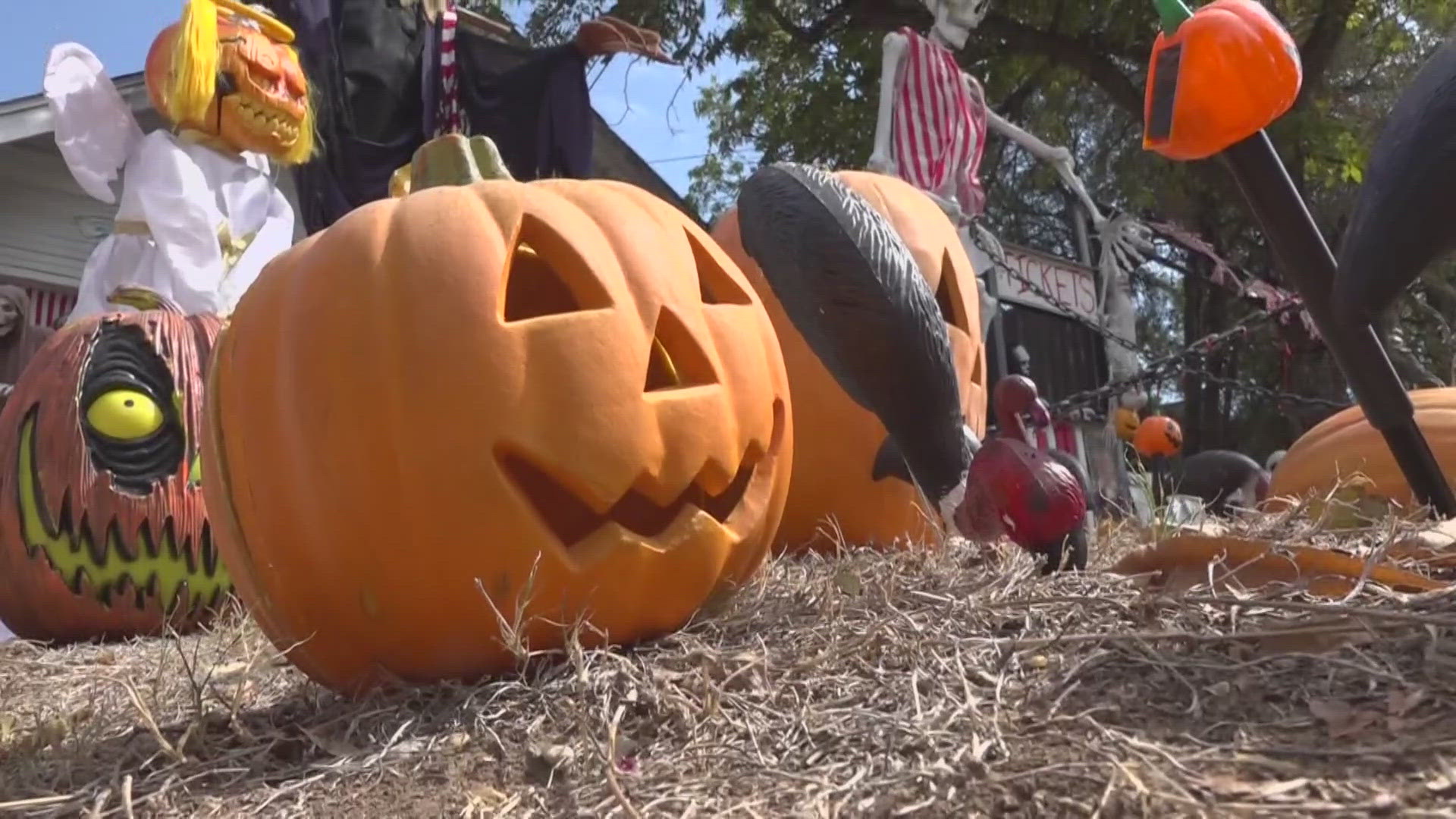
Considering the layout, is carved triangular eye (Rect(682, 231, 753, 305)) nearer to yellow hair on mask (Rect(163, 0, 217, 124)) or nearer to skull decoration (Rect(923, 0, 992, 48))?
yellow hair on mask (Rect(163, 0, 217, 124))

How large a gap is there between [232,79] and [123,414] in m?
1.31

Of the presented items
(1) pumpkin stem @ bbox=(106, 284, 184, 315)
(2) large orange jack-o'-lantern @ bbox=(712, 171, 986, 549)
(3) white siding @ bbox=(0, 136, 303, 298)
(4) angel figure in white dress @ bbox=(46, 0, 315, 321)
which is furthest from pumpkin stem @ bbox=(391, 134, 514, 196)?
(3) white siding @ bbox=(0, 136, 303, 298)

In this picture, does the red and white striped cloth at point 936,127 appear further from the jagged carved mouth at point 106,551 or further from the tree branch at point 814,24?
the tree branch at point 814,24

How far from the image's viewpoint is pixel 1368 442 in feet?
8.32

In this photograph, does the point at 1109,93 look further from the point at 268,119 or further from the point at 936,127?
the point at 268,119

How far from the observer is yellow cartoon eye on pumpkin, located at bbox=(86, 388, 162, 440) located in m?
2.88

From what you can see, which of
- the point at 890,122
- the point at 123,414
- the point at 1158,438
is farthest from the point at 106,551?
the point at 1158,438

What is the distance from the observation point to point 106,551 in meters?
2.83

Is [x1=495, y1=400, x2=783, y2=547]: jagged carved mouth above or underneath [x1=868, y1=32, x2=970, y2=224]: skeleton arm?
underneath

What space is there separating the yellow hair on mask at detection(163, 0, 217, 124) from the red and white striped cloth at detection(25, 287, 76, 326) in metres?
3.54

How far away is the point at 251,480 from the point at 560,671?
489 mm

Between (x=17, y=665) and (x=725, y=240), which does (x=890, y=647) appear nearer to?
(x=725, y=240)

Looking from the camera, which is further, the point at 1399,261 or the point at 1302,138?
the point at 1302,138

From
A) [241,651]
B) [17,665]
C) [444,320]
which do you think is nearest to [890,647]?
[444,320]
